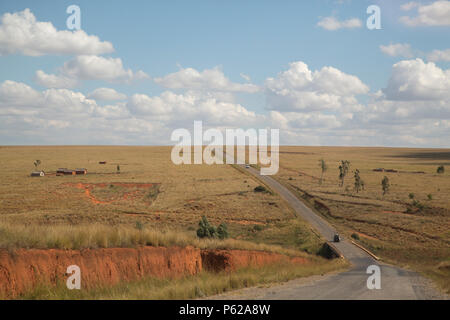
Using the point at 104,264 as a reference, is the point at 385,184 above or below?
below

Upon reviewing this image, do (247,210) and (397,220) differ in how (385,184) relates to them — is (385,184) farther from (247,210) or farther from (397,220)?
(247,210)

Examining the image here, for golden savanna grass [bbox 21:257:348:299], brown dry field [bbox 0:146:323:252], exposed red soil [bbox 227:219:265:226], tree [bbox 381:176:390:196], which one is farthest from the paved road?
tree [bbox 381:176:390:196]

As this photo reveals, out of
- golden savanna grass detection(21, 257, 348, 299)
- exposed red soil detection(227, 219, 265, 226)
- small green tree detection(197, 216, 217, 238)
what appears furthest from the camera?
exposed red soil detection(227, 219, 265, 226)

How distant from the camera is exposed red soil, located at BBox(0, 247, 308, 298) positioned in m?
11.2

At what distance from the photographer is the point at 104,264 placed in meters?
12.8

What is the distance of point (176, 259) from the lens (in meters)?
15.0

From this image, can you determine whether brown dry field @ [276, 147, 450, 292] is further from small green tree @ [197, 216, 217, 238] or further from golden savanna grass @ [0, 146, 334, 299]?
small green tree @ [197, 216, 217, 238]

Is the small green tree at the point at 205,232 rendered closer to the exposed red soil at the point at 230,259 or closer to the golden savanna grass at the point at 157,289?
the exposed red soil at the point at 230,259

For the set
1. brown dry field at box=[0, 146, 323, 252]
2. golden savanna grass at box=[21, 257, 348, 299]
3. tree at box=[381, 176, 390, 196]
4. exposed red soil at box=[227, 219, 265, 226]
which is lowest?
exposed red soil at box=[227, 219, 265, 226]

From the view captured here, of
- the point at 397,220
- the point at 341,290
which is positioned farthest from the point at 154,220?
the point at 341,290

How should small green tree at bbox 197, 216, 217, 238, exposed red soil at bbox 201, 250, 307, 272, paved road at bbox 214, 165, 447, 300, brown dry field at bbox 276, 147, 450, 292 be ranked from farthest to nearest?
brown dry field at bbox 276, 147, 450, 292 → small green tree at bbox 197, 216, 217, 238 → exposed red soil at bbox 201, 250, 307, 272 → paved road at bbox 214, 165, 447, 300

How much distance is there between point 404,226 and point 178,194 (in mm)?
38246

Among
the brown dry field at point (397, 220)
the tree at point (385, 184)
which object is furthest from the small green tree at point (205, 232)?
the tree at point (385, 184)

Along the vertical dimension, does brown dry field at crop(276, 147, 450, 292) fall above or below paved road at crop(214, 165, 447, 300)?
below
